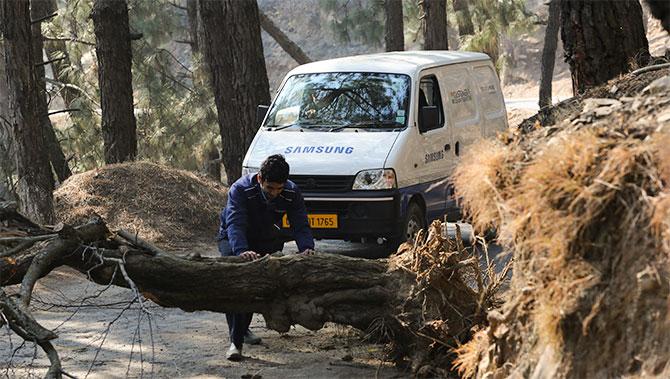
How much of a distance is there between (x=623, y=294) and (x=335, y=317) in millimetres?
3248

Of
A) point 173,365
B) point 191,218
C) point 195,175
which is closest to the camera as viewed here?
point 173,365

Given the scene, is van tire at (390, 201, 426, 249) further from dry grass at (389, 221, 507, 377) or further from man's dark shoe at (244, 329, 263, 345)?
dry grass at (389, 221, 507, 377)

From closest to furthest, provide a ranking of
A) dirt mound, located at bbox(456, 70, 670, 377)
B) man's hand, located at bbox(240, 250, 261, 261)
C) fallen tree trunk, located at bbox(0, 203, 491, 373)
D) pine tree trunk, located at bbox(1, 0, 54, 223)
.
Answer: dirt mound, located at bbox(456, 70, 670, 377)
fallen tree trunk, located at bbox(0, 203, 491, 373)
man's hand, located at bbox(240, 250, 261, 261)
pine tree trunk, located at bbox(1, 0, 54, 223)

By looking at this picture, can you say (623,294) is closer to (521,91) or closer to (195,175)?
(195,175)

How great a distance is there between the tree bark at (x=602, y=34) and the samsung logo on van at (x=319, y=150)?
2.44 m

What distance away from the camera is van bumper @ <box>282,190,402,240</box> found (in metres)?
12.5

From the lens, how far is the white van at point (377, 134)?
12.6 m

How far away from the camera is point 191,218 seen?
640 inches

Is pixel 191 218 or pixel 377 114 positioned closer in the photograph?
pixel 377 114

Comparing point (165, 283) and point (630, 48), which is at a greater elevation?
point (630, 48)

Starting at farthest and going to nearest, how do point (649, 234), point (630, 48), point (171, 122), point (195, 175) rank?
point (171, 122), point (195, 175), point (630, 48), point (649, 234)

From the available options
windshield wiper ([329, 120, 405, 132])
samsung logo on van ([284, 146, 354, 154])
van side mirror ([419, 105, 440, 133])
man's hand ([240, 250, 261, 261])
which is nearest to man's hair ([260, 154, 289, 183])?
man's hand ([240, 250, 261, 261])

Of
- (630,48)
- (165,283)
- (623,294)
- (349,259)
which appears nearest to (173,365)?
(165,283)

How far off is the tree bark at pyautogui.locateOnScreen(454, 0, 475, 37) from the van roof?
1599 cm
